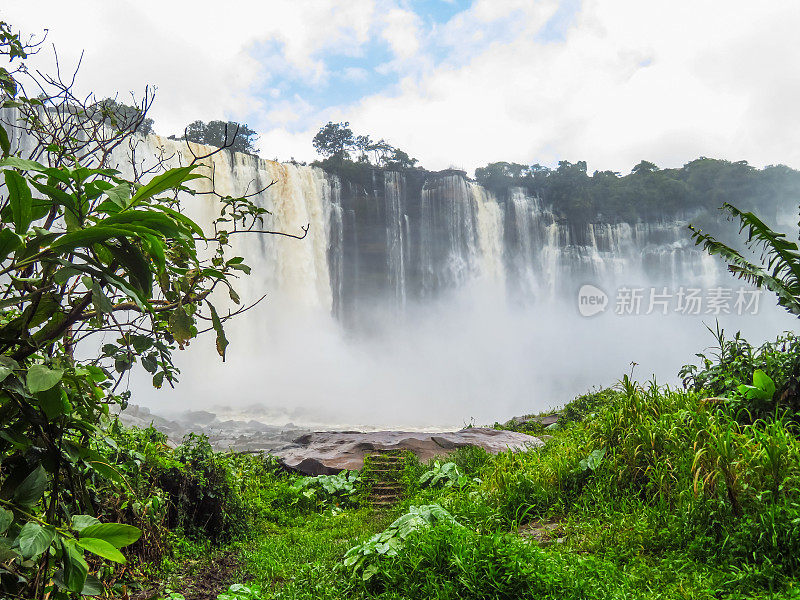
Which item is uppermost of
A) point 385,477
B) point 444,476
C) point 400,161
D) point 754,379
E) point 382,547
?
point 400,161

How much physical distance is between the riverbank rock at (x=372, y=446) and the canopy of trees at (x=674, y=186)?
24389mm

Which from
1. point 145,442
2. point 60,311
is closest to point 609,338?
point 145,442

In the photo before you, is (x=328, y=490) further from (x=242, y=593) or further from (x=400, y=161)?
(x=400, y=161)

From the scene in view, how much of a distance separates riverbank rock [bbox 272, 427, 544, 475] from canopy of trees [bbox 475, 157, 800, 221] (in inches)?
960

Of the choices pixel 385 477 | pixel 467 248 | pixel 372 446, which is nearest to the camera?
pixel 385 477

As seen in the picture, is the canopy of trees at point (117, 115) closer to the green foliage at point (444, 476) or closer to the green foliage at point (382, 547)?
the green foliage at point (382, 547)

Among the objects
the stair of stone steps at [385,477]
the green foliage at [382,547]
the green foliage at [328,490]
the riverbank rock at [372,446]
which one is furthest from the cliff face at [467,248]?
the green foliage at [382,547]

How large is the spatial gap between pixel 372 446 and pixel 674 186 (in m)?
30.3

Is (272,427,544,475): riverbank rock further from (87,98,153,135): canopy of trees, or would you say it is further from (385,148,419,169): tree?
(385,148,419,169): tree

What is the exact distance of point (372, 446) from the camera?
8.62 metres

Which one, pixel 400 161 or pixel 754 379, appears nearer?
pixel 754 379

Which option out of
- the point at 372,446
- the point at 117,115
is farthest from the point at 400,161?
the point at 117,115

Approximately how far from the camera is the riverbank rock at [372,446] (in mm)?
7848

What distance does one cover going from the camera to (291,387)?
2386 cm
